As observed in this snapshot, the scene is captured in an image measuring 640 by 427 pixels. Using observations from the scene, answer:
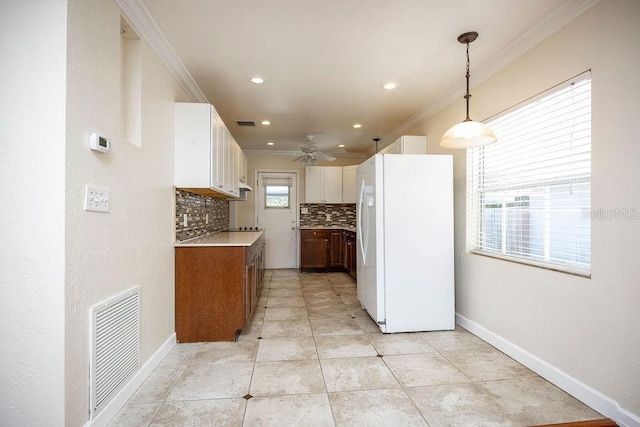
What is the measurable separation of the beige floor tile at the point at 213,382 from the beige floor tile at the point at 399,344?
113cm

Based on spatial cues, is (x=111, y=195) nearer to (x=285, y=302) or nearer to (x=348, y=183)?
(x=285, y=302)

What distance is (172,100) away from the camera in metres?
2.72

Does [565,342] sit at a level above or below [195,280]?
below

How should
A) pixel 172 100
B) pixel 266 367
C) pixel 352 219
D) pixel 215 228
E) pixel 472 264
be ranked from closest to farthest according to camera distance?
pixel 266 367 < pixel 172 100 < pixel 472 264 < pixel 215 228 < pixel 352 219

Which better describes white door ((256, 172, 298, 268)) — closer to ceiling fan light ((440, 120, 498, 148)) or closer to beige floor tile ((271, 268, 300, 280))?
beige floor tile ((271, 268, 300, 280))

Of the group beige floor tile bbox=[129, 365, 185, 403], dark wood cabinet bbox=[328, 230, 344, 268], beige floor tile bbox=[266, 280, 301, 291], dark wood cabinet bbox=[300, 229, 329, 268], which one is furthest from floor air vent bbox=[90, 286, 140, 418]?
dark wood cabinet bbox=[328, 230, 344, 268]

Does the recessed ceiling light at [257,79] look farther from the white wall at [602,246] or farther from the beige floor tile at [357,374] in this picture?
the beige floor tile at [357,374]

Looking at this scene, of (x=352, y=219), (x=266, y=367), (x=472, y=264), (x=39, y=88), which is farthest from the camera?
(x=352, y=219)

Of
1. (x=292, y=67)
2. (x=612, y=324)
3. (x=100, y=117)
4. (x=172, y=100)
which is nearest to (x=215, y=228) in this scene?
(x=172, y=100)

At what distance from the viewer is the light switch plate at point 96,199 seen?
1534 mm

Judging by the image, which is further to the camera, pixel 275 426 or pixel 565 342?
pixel 565 342

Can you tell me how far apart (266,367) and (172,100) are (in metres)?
2.35

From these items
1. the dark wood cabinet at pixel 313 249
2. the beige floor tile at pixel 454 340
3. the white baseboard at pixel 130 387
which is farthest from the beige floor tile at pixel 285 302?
the dark wood cabinet at pixel 313 249

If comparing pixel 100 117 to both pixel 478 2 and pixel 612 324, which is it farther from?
pixel 612 324
